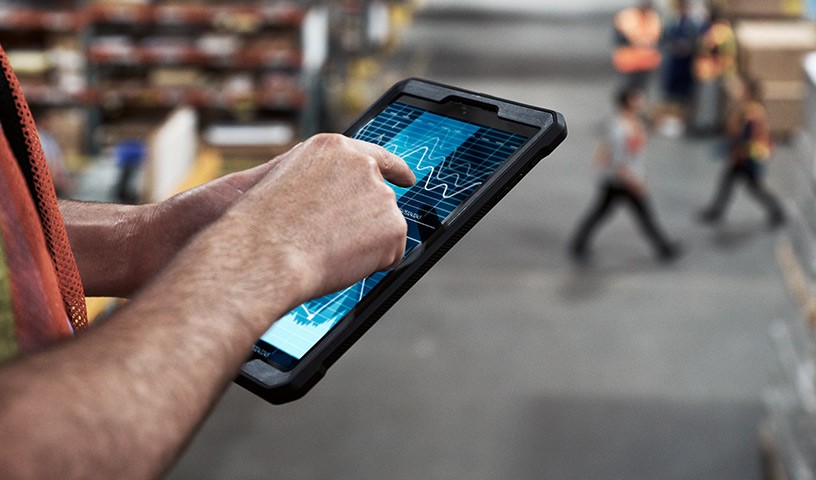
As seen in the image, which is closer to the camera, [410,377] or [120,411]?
[120,411]

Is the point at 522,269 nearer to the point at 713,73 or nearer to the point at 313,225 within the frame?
the point at 713,73

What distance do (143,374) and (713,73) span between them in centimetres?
1247

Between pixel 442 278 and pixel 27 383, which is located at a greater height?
pixel 27 383

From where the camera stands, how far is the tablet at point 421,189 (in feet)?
3.65

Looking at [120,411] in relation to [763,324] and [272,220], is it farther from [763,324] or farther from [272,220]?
[763,324]

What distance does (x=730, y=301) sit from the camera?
7.77m

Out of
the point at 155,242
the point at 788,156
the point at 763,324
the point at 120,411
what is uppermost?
the point at 120,411

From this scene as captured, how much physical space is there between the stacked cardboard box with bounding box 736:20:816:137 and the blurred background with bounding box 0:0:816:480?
0.03 meters

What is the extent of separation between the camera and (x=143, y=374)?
0.70 m

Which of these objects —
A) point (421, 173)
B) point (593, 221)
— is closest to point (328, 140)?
point (421, 173)

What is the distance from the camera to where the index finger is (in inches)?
38.3

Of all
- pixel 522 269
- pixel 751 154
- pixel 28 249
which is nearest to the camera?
pixel 28 249

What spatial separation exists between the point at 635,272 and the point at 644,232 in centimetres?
61

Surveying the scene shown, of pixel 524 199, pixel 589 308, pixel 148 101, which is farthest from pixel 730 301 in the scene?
pixel 148 101
